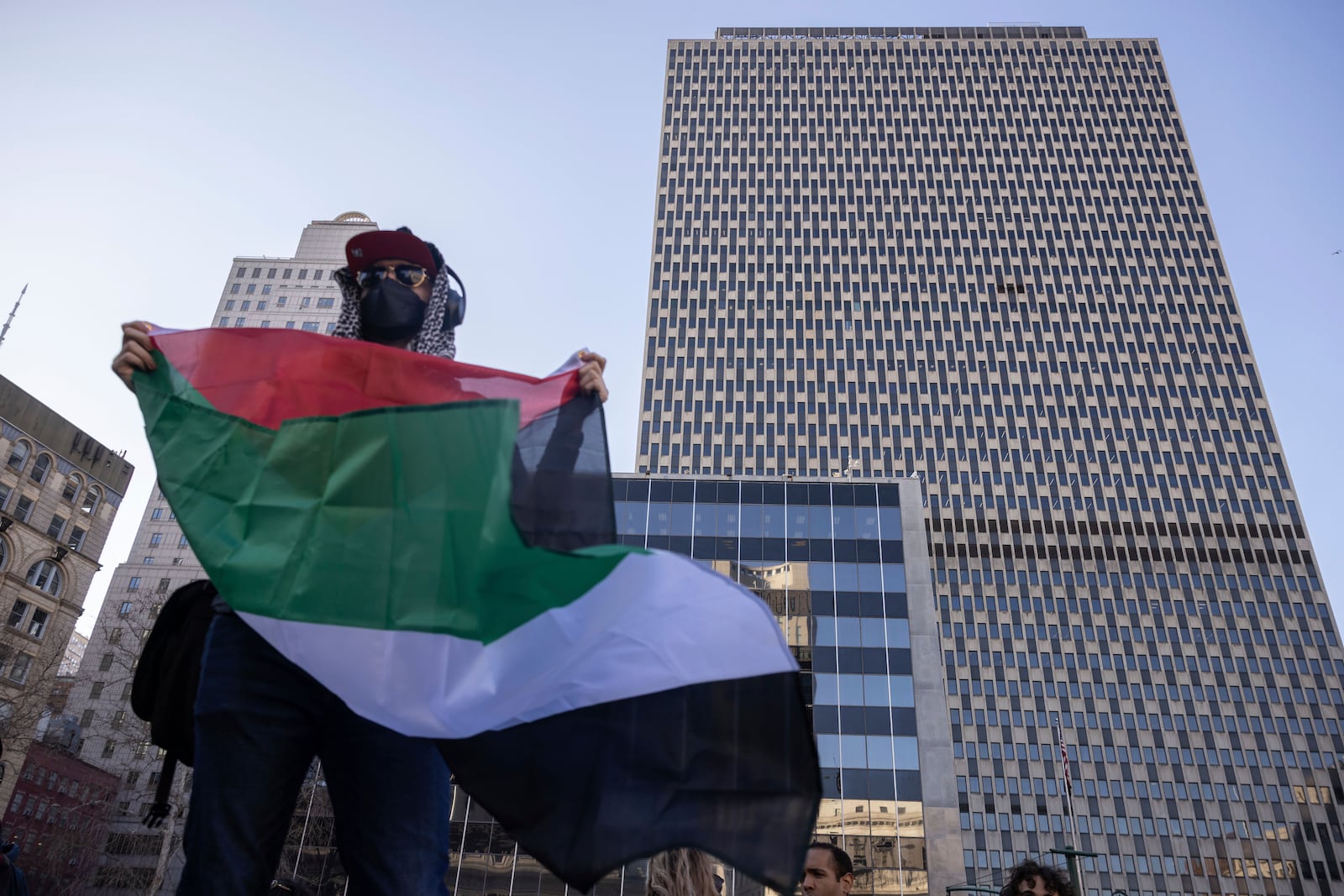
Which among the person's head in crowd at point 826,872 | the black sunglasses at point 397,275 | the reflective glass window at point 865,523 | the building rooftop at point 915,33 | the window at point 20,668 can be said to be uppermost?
the building rooftop at point 915,33

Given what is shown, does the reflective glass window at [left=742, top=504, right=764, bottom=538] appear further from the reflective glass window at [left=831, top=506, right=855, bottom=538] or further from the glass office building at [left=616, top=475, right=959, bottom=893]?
the reflective glass window at [left=831, top=506, right=855, bottom=538]

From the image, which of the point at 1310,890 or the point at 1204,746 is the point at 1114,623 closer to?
the point at 1204,746

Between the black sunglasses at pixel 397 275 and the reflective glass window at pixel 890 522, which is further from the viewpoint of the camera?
the reflective glass window at pixel 890 522

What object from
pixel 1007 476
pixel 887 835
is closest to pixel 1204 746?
pixel 1007 476

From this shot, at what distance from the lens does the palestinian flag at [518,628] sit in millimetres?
2824

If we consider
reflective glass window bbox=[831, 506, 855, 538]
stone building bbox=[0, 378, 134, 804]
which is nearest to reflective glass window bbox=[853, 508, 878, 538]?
reflective glass window bbox=[831, 506, 855, 538]

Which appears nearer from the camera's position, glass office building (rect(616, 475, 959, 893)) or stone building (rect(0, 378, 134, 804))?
glass office building (rect(616, 475, 959, 893))

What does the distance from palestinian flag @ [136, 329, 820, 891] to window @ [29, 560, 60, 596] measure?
54268 mm

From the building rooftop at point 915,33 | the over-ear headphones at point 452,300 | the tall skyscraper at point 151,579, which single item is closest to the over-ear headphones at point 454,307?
the over-ear headphones at point 452,300

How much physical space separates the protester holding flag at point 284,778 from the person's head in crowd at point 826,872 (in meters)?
3.94

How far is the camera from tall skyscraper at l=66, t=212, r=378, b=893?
1677 inches

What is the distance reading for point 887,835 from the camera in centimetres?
3725

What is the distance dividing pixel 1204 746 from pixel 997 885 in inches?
898

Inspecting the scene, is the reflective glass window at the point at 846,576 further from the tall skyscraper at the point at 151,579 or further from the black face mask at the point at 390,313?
the black face mask at the point at 390,313
